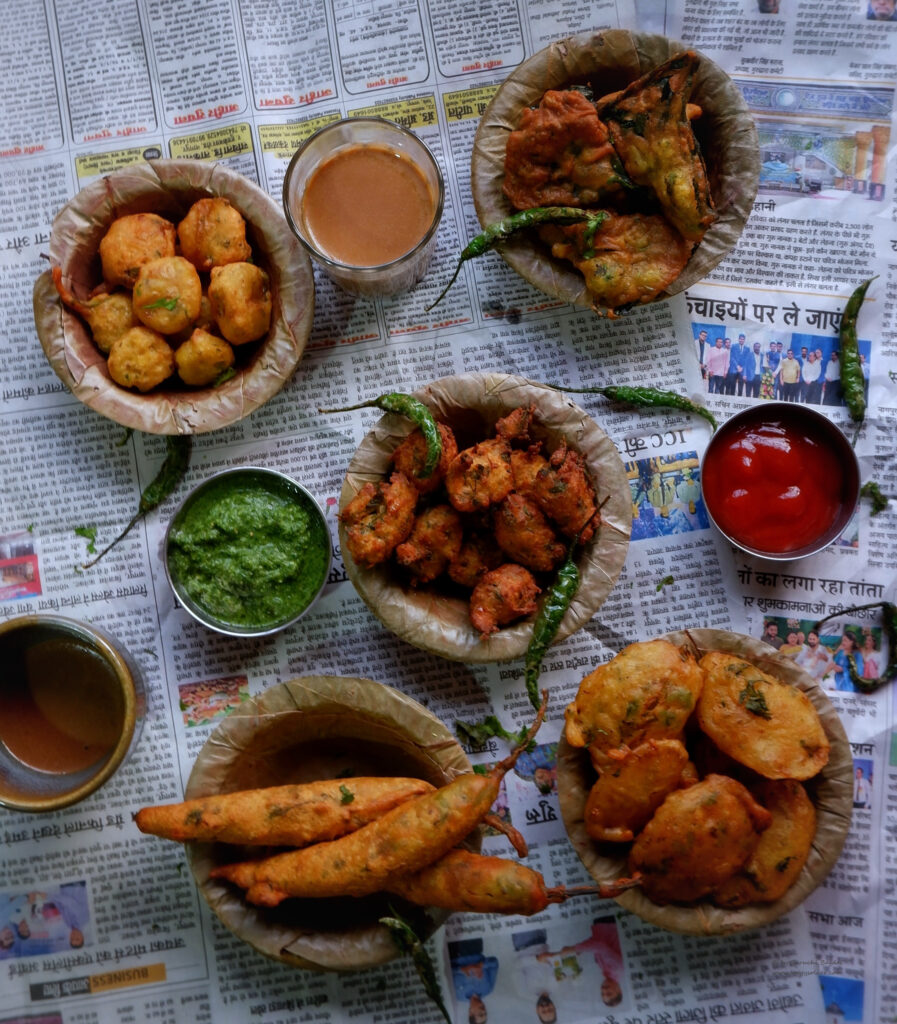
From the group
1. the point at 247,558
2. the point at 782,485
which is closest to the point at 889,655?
the point at 782,485

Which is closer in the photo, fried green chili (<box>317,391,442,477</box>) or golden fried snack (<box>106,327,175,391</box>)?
fried green chili (<box>317,391,442,477</box>)

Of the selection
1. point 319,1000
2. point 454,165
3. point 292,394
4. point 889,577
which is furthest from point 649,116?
point 319,1000

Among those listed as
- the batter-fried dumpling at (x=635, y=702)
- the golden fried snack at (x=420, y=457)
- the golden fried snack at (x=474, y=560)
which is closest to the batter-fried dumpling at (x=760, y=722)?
the batter-fried dumpling at (x=635, y=702)

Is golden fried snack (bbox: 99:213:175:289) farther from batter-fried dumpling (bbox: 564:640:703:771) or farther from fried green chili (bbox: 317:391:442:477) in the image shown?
batter-fried dumpling (bbox: 564:640:703:771)

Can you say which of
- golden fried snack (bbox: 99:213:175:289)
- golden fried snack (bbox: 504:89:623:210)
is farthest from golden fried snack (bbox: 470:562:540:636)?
golden fried snack (bbox: 99:213:175:289)

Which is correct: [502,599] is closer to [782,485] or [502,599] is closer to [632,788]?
[632,788]

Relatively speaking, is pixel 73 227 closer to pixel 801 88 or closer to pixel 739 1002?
pixel 801 88
